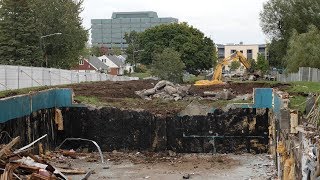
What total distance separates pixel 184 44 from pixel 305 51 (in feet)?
113

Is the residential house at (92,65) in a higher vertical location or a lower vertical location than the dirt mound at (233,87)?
higher

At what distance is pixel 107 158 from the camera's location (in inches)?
884

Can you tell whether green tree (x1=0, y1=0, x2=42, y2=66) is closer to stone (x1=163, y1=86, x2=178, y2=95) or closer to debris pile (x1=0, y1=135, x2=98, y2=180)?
stone (x1=163, y1=86, x2=178, y2=95)

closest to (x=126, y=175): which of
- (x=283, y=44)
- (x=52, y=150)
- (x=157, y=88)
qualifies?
(x=52, y=150)

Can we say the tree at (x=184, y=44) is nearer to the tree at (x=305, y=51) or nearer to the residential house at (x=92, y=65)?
the residential house at (x=92, y=65)

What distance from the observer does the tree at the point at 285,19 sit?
50.5 meters

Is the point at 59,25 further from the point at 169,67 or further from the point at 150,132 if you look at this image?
the point at 150,132

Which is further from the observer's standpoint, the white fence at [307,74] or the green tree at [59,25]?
the green tree at [59,25]

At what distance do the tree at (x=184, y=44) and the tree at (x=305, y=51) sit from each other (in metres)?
32.2

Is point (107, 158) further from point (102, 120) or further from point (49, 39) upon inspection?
point (49, 39)

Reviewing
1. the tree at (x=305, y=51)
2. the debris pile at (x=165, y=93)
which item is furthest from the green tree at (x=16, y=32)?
the tree at (x=305, y=51)

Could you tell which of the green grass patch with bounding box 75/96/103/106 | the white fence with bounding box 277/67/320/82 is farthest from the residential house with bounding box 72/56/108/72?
the green grass patch with bounding box 75/96/103/106

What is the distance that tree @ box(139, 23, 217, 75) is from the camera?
74438 millimetres

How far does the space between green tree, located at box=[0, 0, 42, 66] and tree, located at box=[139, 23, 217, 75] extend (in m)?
28.0
